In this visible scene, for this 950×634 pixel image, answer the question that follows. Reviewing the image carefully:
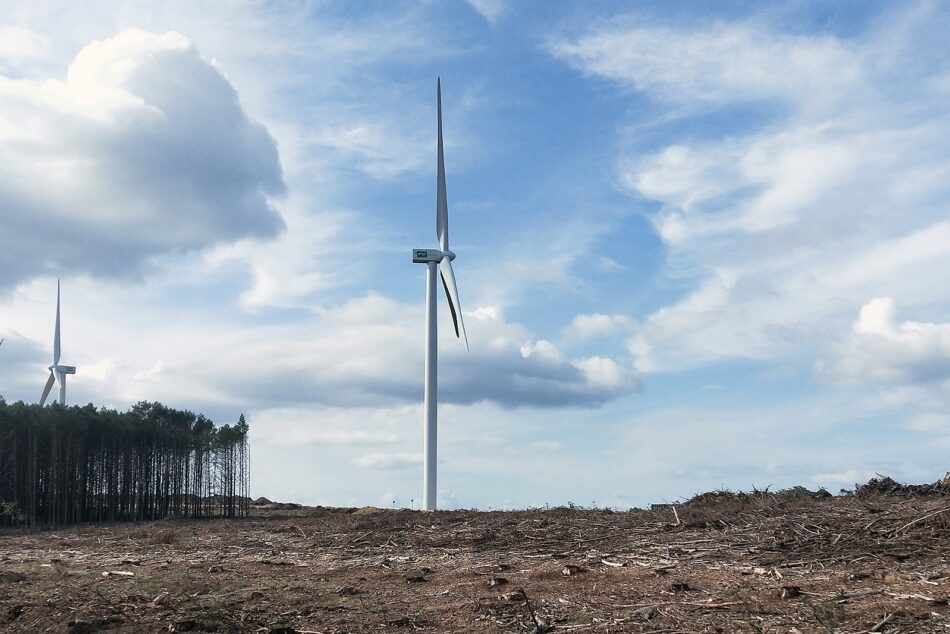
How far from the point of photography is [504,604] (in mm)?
13789

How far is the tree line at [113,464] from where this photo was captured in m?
59.2

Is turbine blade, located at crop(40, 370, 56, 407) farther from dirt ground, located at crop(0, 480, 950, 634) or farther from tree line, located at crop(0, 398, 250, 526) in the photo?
dirt ground, located at crop(0, 480, 950, 634)

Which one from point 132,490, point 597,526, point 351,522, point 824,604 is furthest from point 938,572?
point 132,490

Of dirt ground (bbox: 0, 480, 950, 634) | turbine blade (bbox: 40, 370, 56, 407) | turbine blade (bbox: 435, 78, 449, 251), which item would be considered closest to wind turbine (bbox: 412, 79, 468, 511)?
turbine blade (bbox: 435, 78, 449, 251)

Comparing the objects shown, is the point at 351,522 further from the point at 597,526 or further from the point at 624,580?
the point at 624,580

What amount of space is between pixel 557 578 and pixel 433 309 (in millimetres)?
37317

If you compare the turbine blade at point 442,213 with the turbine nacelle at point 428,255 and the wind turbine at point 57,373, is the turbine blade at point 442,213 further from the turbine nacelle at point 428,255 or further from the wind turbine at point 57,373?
the wind turbine at point 57,373

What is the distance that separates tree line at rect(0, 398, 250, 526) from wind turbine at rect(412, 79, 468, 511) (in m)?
23.6

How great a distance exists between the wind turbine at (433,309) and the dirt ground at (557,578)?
2178 centimetres

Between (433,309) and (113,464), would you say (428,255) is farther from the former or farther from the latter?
(113,464)

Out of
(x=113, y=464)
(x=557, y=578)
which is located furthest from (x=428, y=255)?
(x=557, y=578)

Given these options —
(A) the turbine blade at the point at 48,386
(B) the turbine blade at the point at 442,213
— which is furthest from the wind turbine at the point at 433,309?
(A) the turbine blade at the point at 48,386

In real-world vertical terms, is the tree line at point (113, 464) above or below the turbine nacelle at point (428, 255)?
below

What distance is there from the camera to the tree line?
194 ft
